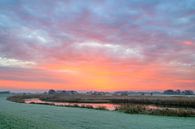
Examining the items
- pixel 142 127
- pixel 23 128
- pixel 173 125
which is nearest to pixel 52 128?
pixel 23 128

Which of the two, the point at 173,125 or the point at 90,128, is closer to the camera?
the point at 90,128

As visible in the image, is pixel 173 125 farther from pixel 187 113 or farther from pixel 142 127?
pixel 187 113

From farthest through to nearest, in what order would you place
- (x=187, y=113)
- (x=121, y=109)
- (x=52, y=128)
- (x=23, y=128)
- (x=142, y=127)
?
1. (x=121, y=109)
2. (x=187, y=113)
3. (x=142, y=127)
4. (x=52, y=128)
5. (x=23, y=128)

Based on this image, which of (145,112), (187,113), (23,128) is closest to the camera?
(23,128)

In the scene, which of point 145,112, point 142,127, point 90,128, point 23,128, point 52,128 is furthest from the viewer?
point 145,112

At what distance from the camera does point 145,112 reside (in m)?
50.5

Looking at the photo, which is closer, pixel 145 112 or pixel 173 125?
pixel 173 125

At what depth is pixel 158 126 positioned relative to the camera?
113 ft

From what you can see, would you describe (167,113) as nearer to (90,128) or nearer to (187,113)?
(187,113)

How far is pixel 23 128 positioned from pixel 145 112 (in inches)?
1163

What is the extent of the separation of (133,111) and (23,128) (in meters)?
30.3

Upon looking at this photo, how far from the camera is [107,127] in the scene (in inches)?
1286

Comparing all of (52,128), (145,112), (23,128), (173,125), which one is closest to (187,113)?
(145,112)

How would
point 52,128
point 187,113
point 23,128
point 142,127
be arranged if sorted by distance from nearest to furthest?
point 23,128, point 52,128, point 142,127, point 187,113
